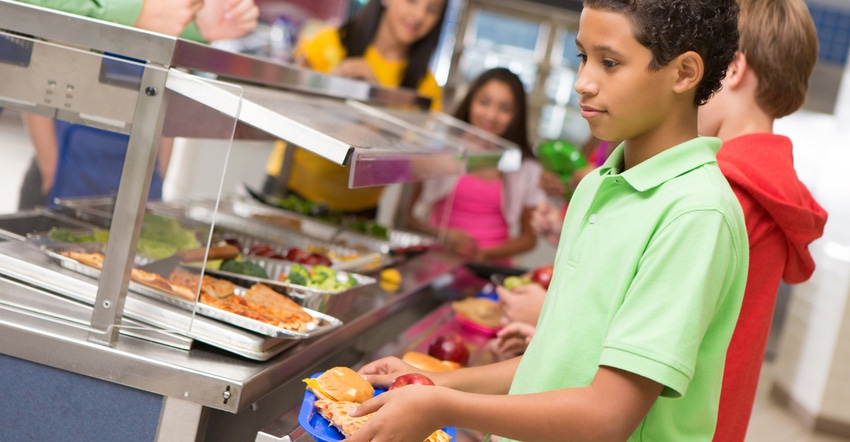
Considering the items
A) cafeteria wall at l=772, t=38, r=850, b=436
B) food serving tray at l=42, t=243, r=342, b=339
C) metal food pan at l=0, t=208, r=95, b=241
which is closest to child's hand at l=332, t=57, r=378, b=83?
metal food pan at l=0, t=208, r=95, b=241

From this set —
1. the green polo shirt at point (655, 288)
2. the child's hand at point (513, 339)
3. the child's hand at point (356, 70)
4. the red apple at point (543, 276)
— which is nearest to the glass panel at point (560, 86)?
the child's hand at point (356, 70)

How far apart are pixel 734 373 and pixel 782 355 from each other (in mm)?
6000

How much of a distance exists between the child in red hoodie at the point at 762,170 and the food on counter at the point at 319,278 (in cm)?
102

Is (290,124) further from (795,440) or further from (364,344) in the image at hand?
(795,440)

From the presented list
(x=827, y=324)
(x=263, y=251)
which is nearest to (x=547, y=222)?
(x=263, y=251)

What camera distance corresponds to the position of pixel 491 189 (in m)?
4.46

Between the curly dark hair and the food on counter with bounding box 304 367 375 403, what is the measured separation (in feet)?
2.47

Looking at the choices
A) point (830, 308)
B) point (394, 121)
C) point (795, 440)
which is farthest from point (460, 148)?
point (830, 308)

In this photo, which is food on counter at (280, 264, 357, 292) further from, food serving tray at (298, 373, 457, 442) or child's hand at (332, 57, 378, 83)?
child's hand at (332, 57, 378, 83)

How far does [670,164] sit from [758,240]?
52cm

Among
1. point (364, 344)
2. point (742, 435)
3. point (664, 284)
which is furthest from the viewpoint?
point (364, 344)

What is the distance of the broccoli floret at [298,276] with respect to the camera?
2.31 metres

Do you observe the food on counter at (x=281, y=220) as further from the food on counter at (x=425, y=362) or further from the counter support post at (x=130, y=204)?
the counter support post at (x=130, y=204)

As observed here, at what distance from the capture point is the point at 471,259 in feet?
13.2
